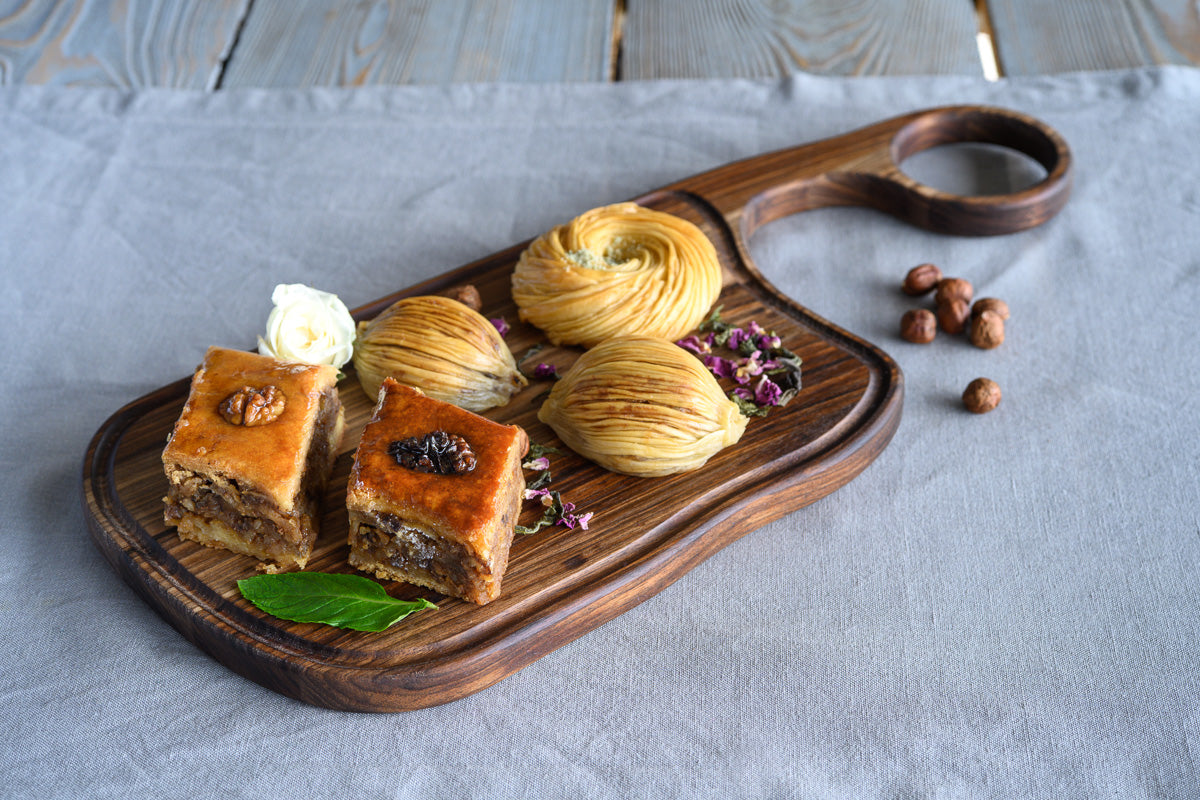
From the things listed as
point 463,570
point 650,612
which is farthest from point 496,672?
point 650,612

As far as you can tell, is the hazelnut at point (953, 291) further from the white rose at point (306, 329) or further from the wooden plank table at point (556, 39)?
the white rose at point (306, 329)

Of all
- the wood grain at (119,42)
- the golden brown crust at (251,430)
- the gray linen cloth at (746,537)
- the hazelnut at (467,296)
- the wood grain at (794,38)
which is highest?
the wood grain at (119,42)

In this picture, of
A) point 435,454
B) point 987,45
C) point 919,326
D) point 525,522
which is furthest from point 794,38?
point 435,454

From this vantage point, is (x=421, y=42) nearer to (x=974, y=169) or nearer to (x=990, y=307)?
(x=974, y=169)

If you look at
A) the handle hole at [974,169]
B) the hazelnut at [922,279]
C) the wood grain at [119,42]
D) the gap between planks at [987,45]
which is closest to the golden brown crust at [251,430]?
the hazelnut at [922,279]

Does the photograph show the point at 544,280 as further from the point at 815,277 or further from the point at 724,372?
the point at 815,277
